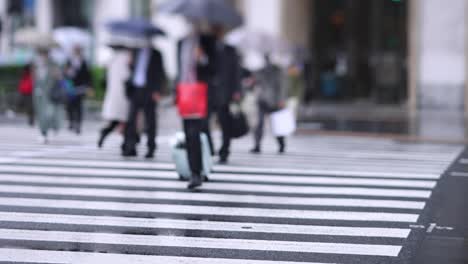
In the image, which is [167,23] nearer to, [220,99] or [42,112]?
[42,112]

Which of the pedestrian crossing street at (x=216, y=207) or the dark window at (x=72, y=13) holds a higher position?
the dark window at (x=72, y=13)

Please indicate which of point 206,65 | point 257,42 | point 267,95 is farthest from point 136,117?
point 257,42

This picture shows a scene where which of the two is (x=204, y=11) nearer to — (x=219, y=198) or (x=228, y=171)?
(x=219, y=198)

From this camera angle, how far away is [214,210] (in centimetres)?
999

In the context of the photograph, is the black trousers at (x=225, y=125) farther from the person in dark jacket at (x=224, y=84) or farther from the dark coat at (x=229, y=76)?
the dark coat at (x=229, y=76)

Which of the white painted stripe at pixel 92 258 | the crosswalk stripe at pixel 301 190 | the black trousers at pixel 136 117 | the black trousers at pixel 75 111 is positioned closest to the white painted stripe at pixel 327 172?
the crosswalk stripe at pixel 301 190

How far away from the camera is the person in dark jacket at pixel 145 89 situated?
14.6 m

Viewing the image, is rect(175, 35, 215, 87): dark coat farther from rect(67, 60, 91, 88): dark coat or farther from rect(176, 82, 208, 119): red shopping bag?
rect(67, 60, 91, 88): dark coat

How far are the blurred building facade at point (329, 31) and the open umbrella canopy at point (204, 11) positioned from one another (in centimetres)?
1656

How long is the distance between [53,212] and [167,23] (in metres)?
22.3

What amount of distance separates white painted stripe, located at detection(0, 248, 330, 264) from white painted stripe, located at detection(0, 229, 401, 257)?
1.56ft

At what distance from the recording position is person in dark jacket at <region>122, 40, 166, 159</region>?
14.6 metres

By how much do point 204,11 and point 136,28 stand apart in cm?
370

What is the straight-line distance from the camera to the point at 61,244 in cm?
814
